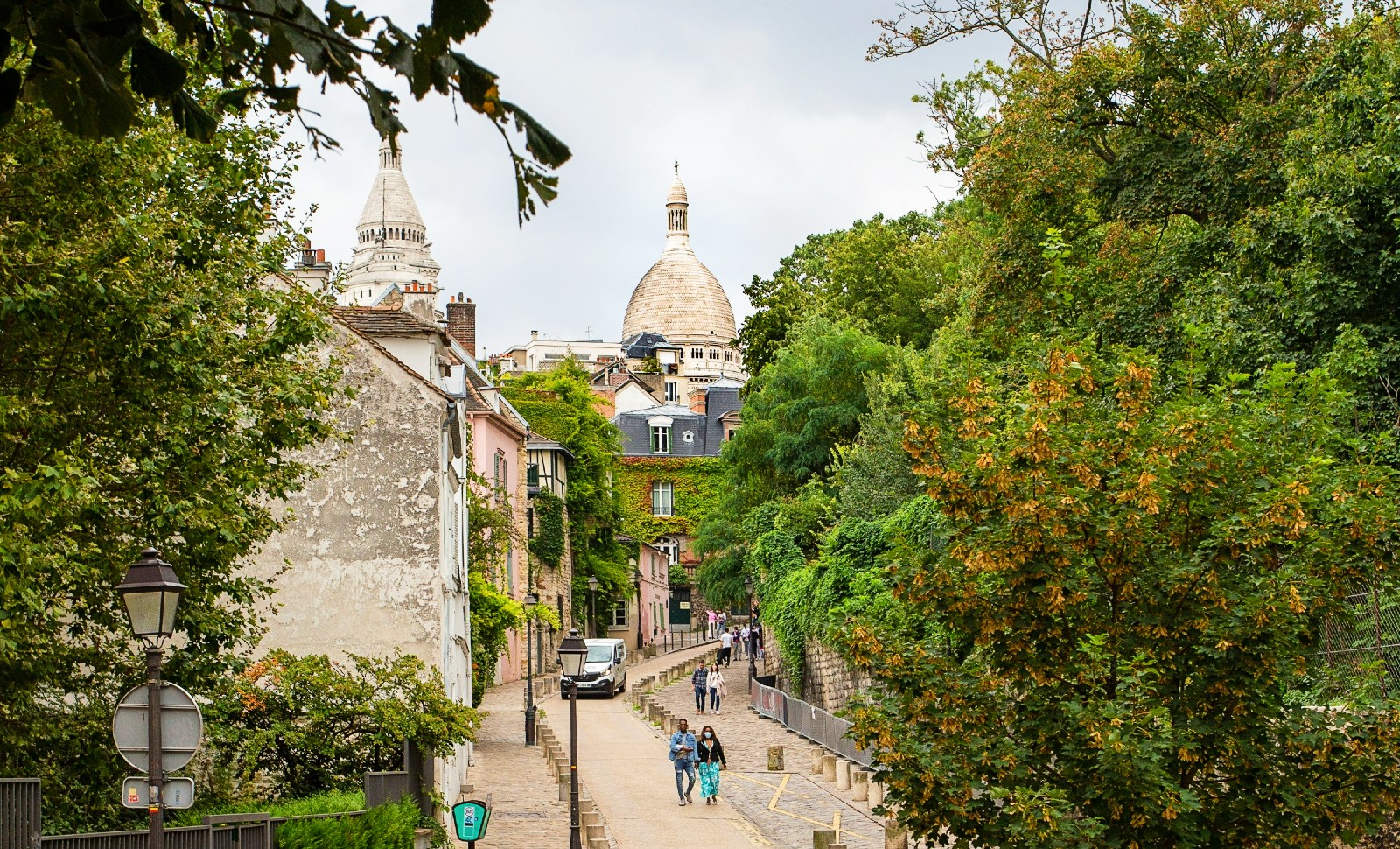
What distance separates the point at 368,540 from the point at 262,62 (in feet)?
66.6

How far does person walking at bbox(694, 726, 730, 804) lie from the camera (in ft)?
88.4

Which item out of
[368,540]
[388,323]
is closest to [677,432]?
[388,323]

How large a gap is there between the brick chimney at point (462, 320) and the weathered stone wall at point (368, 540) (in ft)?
83.0

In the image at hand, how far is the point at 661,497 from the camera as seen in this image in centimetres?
8969

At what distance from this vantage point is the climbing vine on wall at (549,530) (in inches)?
2222

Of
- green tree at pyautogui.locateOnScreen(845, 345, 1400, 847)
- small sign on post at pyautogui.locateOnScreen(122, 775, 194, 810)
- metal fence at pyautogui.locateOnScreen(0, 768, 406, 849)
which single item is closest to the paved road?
metal fence at pyautogui.locateOnScreen(0, 768, 406, 849)

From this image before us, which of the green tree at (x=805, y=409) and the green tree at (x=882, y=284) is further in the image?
the green tree at (x=882, y=284)

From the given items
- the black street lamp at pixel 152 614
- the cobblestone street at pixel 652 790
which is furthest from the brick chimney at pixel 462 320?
the black street lamp at pixel 152 614

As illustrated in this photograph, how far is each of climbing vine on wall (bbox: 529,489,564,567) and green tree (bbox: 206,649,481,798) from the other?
116 ft

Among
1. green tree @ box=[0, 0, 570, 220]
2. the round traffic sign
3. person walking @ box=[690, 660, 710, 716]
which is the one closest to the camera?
green tree @ box=[0, 0, 570, 220]

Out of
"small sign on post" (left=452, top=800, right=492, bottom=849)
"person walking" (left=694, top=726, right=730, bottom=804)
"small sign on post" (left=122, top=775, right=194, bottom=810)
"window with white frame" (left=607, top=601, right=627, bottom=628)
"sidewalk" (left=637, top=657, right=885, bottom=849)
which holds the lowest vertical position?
"sidewalk" (left=637, top=657, right=885, bottom=849)

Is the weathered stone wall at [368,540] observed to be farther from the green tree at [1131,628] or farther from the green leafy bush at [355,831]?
the green tree at [1131,628]

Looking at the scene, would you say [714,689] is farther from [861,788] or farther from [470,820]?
[470,820]

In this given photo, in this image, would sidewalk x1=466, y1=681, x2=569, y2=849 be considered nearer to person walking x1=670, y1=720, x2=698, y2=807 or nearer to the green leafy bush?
person walking x1=670, y1=720, x2=698, y2=807
